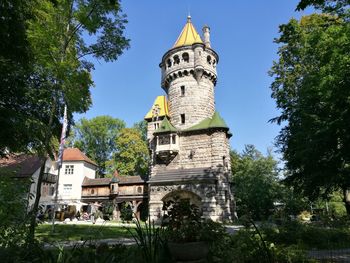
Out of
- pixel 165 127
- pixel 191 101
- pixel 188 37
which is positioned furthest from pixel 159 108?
pixel 188 37

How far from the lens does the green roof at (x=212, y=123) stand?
28.5 m

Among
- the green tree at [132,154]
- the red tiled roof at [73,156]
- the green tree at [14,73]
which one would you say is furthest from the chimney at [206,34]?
the green tree at [14,73]

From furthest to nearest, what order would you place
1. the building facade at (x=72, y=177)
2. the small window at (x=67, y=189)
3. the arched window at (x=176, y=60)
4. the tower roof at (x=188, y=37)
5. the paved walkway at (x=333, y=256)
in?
the small window at (x=67, y=189) < the building facade at (x=72, y=177) < the tower roof at (x=188, y=37) < the arched window at (x=176, y=60) < the paved walkway at (x=333, y=256)

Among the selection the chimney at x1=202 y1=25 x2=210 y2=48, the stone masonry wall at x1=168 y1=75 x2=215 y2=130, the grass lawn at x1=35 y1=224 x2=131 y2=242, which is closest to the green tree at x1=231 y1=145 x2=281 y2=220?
the stone masonry wall at x1=168 y1=75 x2=215 y2=130

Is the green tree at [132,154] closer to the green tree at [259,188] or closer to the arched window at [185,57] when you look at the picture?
the green tree at [259,188]

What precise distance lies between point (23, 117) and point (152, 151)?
19.8 meters

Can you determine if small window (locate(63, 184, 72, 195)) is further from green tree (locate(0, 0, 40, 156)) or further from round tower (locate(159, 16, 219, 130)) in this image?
green tree (locate(0, 0, 40, 156))

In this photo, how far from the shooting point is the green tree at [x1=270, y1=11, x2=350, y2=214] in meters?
11.2

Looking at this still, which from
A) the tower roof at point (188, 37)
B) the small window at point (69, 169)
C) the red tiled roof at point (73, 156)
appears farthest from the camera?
the red tiled roof at point (73, 156)

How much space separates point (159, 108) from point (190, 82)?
188 inches

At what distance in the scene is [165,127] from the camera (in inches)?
1188

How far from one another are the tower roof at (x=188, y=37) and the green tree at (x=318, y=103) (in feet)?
43.5

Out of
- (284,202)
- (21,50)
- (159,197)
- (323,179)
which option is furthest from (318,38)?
(284,202)

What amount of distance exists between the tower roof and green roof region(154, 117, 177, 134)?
929 centimetres
